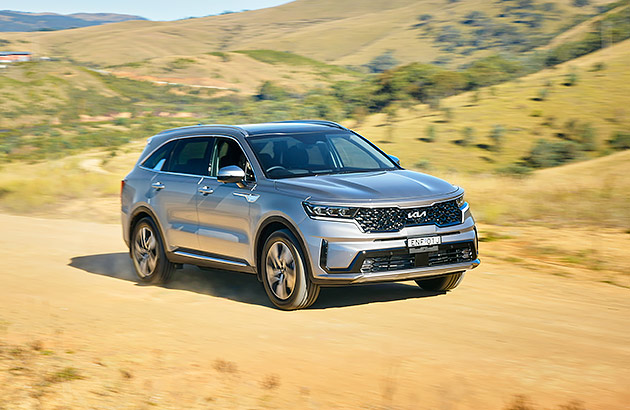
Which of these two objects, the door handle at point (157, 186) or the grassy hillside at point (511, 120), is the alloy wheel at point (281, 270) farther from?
the grassy hillside at point (511, 120)

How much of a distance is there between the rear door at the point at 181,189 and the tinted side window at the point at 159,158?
0.25 feet

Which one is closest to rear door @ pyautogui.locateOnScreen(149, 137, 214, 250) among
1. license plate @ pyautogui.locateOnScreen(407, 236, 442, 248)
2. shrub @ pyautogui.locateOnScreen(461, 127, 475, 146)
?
license plate @ pyautogui.locateOnScreen(407, 236, 442, 248)

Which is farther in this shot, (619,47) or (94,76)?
(94,76)

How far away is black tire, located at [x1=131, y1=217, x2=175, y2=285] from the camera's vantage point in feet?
31.5

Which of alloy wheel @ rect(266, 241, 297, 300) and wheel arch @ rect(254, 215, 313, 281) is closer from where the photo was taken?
wheel arch @ rect(254, 215, 313, 281)

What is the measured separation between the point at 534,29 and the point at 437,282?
10648 cm

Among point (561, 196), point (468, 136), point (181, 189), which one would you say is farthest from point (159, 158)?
point (468, 136)

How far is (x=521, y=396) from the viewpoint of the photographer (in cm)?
514

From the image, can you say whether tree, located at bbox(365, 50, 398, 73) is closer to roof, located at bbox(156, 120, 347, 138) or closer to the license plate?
roof, located at bbox(156, 120, 347, 138)

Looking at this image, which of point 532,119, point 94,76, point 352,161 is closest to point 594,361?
point 352,161

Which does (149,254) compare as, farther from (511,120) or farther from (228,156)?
(511,120)

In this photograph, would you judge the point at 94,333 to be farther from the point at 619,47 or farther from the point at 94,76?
the point at 94,76

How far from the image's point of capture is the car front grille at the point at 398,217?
7.38 metres

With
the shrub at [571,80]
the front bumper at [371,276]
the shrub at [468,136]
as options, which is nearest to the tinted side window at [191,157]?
the front bumper at [371,276]
